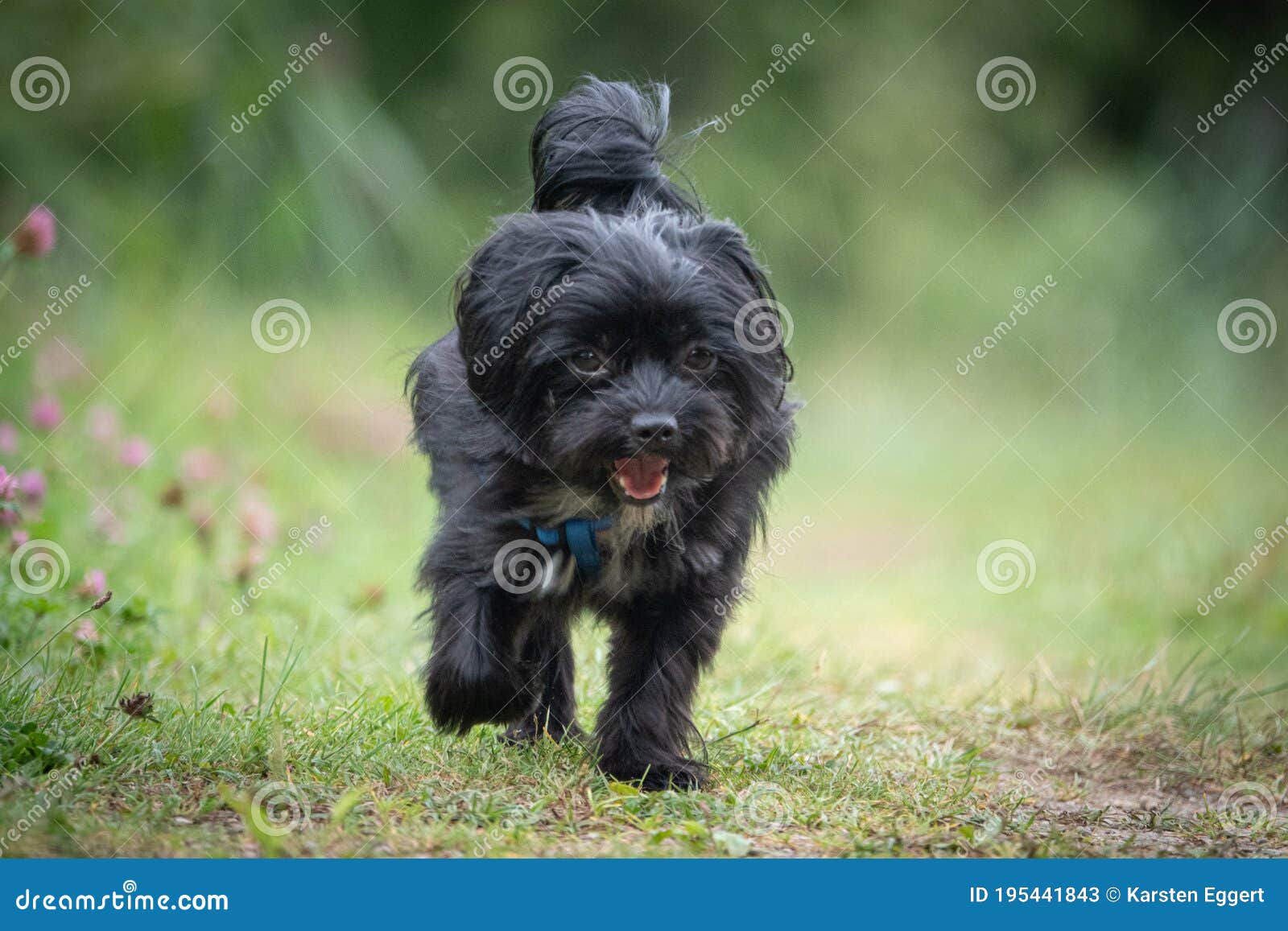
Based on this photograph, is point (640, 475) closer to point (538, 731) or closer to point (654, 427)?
point (654, 427)

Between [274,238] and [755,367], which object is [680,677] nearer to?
[755,367]

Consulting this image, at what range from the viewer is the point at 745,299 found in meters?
3.70

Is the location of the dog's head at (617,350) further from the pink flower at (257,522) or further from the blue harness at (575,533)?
the pink flower at (257,522)

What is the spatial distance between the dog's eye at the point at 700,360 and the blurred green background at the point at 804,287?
1044mm

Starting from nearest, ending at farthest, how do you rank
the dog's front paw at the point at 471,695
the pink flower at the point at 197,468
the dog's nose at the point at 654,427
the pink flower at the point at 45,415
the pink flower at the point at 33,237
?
the dog's nose at the point at 654,427
the dog's front paw at the point at 471,695
the pink flower at the point at 33,237
the pink flower at the point at 45,415
the pink flower at the point at 197,468

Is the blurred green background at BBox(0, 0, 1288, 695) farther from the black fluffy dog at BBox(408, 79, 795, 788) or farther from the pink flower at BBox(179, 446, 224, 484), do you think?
the black fluffy dog at BBox(408, 79, 795, 788)

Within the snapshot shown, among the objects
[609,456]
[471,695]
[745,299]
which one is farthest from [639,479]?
[471,695]

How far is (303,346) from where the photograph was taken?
832cm

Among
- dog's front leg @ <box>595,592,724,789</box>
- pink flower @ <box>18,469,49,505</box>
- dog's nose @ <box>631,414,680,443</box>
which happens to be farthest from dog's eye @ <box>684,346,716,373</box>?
pink flower @ <box>18,469,49,505</box>

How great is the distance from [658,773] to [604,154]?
1.83 m

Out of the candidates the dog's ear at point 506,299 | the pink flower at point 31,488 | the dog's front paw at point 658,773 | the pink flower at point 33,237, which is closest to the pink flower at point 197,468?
the pink flower at point 31,488

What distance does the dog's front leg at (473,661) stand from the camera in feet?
11.8

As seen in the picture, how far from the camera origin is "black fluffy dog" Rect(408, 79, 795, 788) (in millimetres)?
3475

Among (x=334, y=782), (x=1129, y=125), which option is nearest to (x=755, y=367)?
(x=334, y=782)
